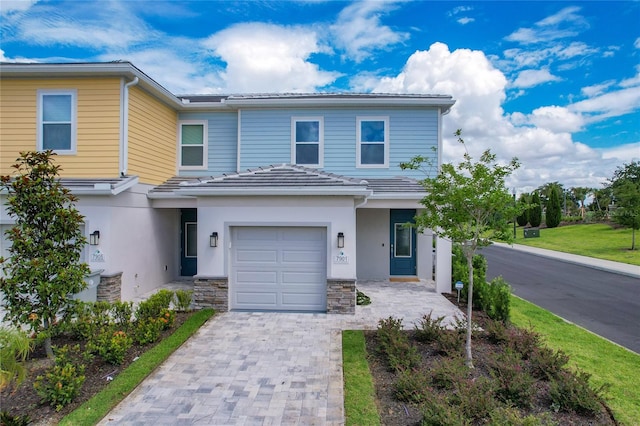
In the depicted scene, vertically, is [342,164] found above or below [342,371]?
above

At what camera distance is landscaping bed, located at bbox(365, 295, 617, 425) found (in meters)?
4.20

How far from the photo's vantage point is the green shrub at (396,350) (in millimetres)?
5527

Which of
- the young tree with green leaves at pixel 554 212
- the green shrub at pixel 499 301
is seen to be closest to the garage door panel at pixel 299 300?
the green shrub at pixel 499 301

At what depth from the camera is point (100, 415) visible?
14.3 ft

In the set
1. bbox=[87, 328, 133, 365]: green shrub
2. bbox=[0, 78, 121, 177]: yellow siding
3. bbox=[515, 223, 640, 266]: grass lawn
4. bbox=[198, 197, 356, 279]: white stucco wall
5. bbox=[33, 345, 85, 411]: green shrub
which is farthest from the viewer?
bbox=[515, 223, 640, 266]: grass lawn

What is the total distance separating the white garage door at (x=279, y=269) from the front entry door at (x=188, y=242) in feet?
14.7

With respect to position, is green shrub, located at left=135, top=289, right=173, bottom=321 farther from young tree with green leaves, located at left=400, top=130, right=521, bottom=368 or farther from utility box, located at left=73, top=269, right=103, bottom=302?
young tree with green leaves, located at left=400, top=130, right=521, bottom=368

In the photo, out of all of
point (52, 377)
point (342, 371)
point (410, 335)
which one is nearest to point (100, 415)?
point (52, 377)

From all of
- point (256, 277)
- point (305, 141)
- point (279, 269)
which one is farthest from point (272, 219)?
point (305, 141)

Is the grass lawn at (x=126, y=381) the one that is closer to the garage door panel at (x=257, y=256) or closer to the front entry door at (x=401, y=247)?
the garage door panel at (x=257, y=256)

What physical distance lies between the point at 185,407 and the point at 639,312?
11.6 m

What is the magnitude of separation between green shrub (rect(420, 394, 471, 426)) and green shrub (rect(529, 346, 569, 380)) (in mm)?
2032

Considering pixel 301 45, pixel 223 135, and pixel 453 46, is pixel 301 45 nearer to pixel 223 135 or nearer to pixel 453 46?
pixel 223 135

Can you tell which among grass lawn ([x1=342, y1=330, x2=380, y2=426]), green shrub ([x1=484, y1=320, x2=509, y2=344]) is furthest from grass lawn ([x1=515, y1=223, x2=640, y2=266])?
grass lawn ([x1=342, y1=330, x2=380, y2=426])
